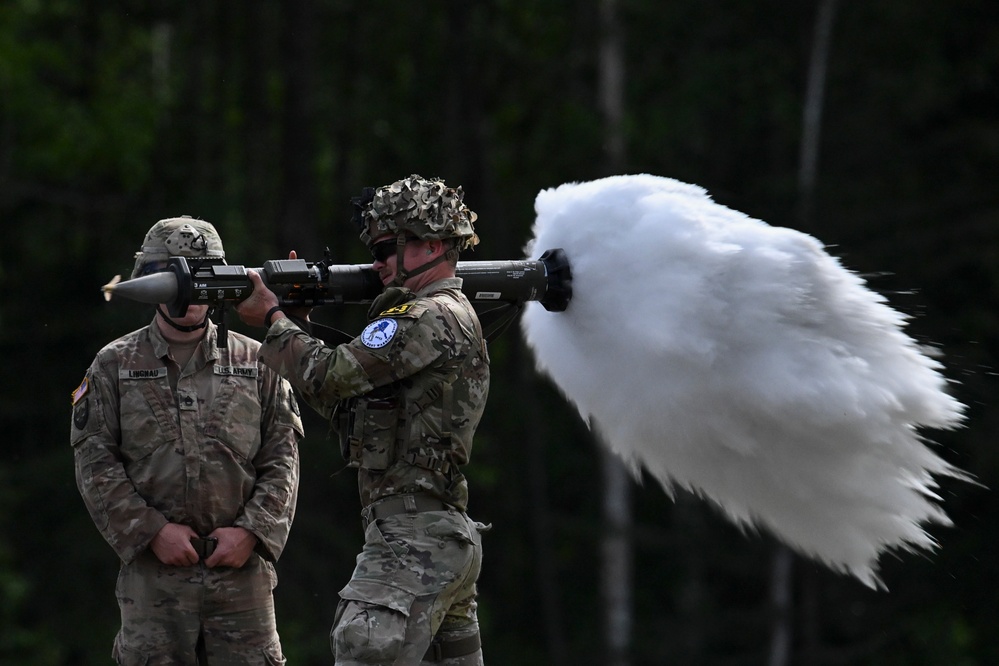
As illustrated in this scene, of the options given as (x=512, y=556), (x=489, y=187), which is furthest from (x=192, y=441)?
(x=512, y=556)

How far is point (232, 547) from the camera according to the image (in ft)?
17.8

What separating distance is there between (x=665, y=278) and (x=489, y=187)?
13113 mm

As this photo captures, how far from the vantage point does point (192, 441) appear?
5480mm

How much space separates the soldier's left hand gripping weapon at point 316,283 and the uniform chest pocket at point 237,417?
0.37 m

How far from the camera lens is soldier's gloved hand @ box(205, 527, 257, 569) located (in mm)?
5426

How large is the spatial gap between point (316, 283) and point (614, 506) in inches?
554

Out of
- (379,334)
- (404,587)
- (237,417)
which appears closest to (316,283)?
(379,334)

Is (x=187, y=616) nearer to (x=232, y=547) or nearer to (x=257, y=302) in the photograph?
(x=232, y=547)

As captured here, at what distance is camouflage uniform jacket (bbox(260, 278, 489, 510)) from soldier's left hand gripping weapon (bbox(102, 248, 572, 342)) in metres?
0.22

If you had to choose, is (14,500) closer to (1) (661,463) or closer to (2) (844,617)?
(2) (844,617)

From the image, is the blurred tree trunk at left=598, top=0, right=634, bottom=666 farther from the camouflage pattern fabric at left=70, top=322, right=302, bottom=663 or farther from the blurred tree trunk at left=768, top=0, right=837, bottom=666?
the camouflage pattern fabric at left=70, top=322, right=302, bottom=663

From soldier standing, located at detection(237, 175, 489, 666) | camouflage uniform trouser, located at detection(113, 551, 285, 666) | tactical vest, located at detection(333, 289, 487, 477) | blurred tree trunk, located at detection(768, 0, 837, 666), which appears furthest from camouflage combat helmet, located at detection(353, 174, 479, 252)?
blurred tree trunk, located at detection(768, 0, 837, 666)

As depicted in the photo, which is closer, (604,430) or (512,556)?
(604,430)

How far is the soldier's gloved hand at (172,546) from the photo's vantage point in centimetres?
536
